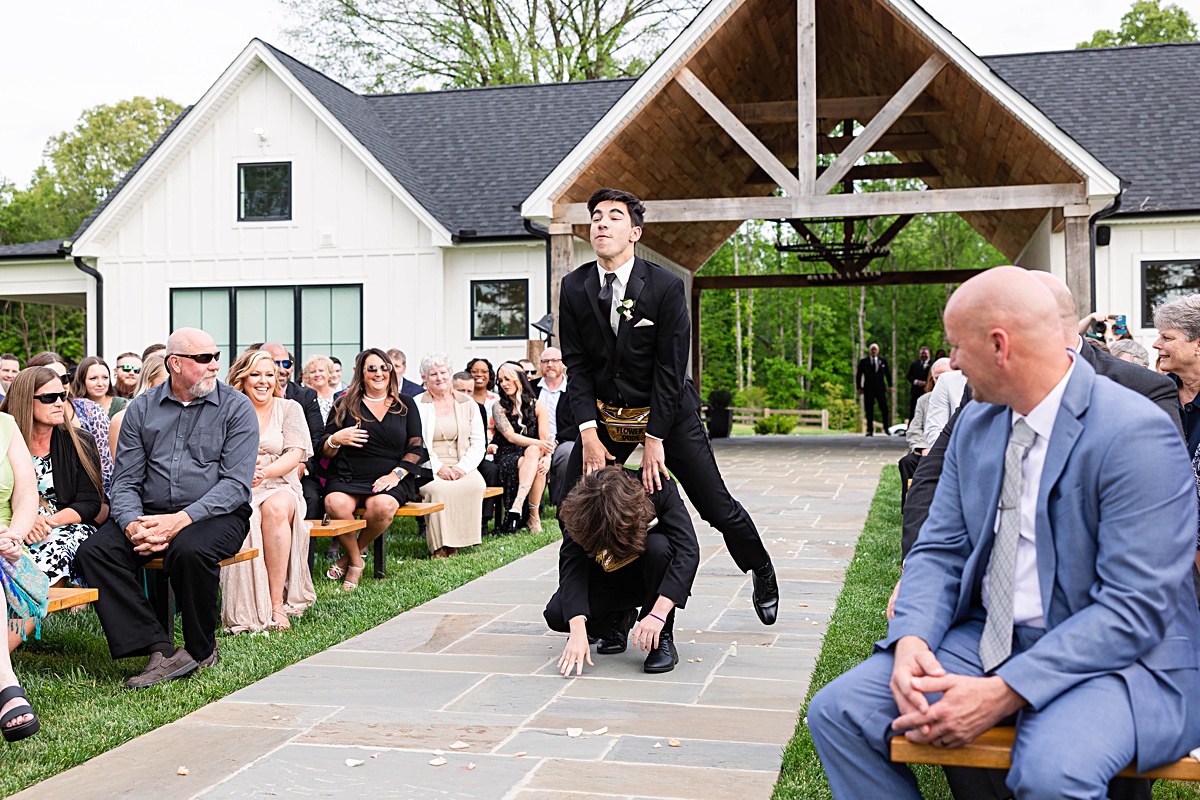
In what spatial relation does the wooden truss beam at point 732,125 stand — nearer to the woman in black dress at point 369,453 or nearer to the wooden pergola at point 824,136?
the wooden pergola at point 824,136

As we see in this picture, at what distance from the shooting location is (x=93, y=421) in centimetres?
697

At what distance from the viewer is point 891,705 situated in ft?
9.27

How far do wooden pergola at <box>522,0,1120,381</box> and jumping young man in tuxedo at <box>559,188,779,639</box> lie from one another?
9860 mm

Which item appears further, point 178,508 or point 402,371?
point 402,371

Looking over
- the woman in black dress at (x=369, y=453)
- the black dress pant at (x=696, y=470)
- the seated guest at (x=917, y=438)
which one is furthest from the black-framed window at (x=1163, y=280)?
the black dress pant at (x=696, y=470)

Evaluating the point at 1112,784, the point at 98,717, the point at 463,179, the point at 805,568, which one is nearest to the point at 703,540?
the point at 805,568

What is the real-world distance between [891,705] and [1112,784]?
0.83m

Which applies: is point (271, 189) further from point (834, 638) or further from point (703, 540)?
point (834, 638)

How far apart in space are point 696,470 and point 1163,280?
14.5 m

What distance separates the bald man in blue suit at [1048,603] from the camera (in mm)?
2586

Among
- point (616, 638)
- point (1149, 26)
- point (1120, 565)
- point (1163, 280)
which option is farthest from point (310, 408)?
point (1149, 26)

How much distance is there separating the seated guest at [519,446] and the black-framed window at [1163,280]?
1068 cm

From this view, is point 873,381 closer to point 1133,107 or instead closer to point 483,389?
point 1133,107

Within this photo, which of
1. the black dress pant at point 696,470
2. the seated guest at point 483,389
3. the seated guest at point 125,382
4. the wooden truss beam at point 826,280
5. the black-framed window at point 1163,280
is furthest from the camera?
the wooden truss beam at point 826,280
